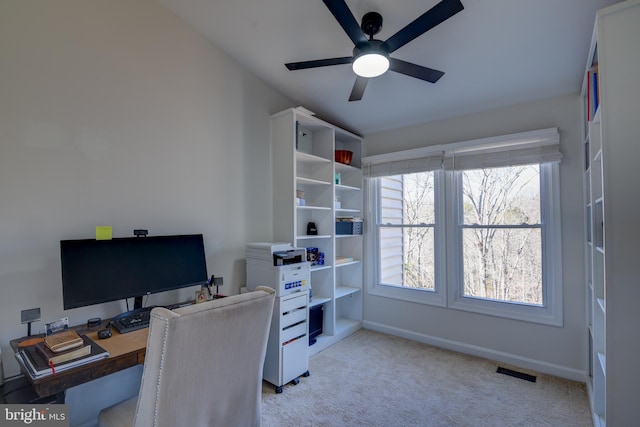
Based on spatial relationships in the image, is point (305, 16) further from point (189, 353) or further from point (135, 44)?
point (189, 353)

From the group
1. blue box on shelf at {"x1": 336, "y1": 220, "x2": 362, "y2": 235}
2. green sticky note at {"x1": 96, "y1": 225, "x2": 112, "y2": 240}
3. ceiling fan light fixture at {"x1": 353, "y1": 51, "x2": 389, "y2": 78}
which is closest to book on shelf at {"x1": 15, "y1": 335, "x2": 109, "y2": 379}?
green sticky note at {"x1": 96, "y1": 225, "x2": 112, "y2": 240}

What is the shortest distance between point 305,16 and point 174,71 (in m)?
1.13

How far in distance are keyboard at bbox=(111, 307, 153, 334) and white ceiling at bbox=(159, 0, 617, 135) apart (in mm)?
2277

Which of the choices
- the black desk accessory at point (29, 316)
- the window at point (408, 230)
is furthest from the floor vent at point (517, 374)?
the black desk accessory at point (29, 316)

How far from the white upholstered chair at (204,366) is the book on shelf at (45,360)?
0.29m

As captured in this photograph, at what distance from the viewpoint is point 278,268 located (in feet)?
8.23

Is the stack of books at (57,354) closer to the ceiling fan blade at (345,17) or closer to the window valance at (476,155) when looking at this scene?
the ceiling fan blade at (345,17)

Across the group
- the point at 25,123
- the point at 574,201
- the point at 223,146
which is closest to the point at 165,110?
the point at 223,146

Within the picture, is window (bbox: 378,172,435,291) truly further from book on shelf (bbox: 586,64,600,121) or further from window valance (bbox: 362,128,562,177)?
book on shelf (bbox: 586,64,600,121)

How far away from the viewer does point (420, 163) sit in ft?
11.2

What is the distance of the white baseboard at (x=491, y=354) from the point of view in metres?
2.65

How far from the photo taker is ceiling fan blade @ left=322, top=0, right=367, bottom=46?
152cm

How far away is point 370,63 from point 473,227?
210cm

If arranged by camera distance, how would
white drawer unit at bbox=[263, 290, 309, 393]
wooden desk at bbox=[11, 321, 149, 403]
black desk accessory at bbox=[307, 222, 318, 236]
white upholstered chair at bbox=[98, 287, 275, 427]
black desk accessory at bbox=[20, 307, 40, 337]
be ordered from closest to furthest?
white upholstered chair at bbox=[98, 287, 275, 427] < wooden desk at bbox=[11, 321, 149, 403] < black desk accessory at bbox=[20, 307, 40, 337] < white drawer unit at bbox=[263, 290, 309, 393] < black desk accessory at bbox=[307, 222, 318, 236]
